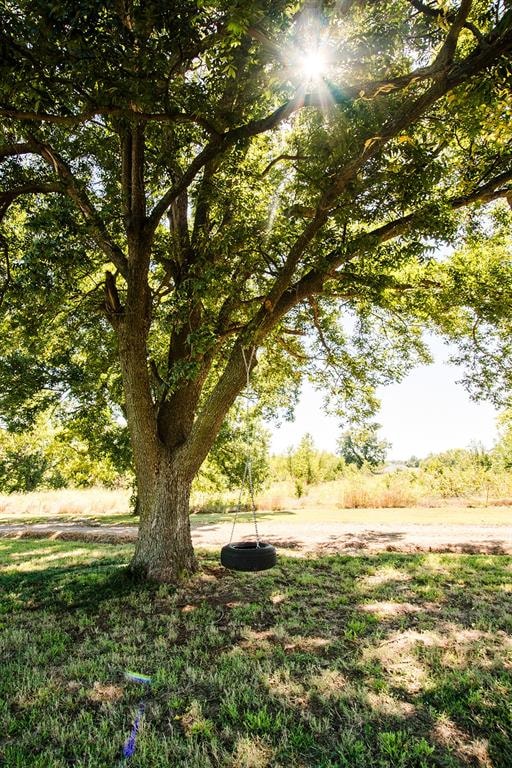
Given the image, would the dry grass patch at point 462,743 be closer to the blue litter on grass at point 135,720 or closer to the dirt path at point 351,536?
the blue litter on grass at point 135,720

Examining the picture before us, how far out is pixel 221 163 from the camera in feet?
22.9

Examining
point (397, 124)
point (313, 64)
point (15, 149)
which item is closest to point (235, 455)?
point (15, 149)

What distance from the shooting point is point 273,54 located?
4.36 meters

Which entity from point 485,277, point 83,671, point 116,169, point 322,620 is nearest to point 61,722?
point 83,671

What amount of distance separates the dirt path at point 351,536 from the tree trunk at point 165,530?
3.46 meters

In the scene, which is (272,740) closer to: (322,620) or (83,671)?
(83,671)

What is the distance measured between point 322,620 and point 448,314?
7.05 meters

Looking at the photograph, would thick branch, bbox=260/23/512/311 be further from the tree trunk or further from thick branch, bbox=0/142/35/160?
thick branch, bbox=0/142/35/160

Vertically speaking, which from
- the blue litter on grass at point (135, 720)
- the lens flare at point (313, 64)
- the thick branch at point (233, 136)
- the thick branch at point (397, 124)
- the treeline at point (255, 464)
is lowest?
the blue litter on grass at point (135, 720)

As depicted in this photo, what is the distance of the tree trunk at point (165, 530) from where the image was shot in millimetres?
7105

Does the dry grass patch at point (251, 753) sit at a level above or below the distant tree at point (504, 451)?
below

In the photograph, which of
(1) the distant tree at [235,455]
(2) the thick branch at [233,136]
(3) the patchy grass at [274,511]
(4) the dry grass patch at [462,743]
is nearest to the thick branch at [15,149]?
(2) the thick branch at [233,136]

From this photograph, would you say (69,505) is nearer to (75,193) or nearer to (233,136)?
(75,193)

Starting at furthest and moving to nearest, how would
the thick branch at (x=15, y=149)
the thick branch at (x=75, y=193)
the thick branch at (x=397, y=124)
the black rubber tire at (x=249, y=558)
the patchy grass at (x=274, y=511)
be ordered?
the patchy grass at (x=274, y=511)
the thick branch at (x=75, y=193)
the thick branch at (x=15, y=149)
the black rubber tire at (x=249, y=558)
the thick branch at (x=397, y=124)
